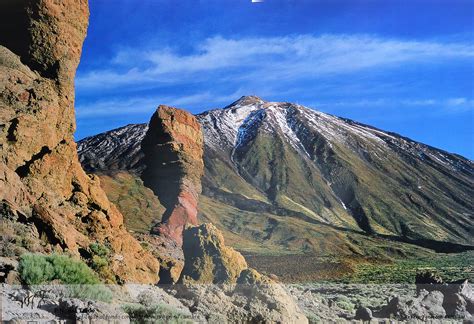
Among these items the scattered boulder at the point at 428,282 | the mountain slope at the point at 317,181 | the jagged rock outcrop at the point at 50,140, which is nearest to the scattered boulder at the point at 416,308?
the scattered boulder at the point at 428,282

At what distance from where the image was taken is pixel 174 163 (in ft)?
87.4

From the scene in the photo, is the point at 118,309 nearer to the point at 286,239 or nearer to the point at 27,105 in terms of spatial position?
the point at 27,105

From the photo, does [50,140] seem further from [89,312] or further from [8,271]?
[89,312]

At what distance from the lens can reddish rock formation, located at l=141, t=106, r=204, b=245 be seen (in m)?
26.0

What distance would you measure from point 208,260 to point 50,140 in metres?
4.97

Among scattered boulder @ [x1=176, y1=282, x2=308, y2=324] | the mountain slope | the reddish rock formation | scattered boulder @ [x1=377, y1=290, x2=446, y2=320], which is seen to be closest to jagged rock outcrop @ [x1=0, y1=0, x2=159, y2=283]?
scattered boulder @ [x1=176, y1=282, x2=308, y2=324]

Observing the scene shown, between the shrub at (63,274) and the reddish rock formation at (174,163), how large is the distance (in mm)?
15098

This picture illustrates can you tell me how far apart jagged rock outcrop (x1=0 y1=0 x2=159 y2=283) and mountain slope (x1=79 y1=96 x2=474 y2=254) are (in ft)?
202

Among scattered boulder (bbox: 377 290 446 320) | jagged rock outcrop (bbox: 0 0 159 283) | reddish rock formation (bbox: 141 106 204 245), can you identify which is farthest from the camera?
reddish rock formation (bbox: 141 106 204 245)

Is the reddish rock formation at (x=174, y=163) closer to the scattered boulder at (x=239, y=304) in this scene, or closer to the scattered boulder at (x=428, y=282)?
the scattered boulder at (x=428, y=282)

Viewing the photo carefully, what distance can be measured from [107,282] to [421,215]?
128 meters

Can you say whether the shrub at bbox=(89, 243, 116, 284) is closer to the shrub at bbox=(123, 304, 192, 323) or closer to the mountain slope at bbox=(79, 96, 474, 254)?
the shrub at bbox=(123, 304, 192, 323)

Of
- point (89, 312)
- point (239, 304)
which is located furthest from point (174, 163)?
point (89, 312)

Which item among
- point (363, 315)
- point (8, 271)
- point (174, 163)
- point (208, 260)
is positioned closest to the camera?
point (8, 271)
